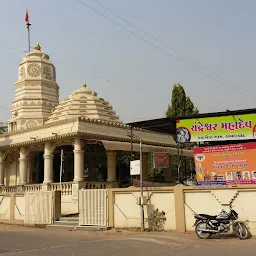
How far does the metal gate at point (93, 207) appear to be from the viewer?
548 inches

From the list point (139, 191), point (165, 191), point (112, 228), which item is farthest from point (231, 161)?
point (112, 228)

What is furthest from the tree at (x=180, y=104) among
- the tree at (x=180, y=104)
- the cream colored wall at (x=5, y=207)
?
the cream colored wall at (x=5, y=207)

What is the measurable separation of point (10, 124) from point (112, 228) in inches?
Answer: 853

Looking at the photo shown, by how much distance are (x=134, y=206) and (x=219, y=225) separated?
11.9ft

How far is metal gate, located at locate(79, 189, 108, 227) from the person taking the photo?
45.7 ft

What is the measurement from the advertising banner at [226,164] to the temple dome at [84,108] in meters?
12.3

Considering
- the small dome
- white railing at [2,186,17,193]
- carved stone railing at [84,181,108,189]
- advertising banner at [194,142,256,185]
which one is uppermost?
the small dome

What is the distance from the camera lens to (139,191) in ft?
43.9

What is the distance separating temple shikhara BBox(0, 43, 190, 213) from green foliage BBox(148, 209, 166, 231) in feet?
23.9

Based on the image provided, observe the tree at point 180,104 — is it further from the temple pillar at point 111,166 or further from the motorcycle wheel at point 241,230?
the motorcycle wheel at point 241,230

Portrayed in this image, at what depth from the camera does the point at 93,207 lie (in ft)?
46.6

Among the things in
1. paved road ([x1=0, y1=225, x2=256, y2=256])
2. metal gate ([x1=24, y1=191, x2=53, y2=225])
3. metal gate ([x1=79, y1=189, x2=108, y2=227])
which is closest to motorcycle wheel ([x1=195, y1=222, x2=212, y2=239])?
Answer: paved road ([x1=0, y1=225, x2=256, y2=256])

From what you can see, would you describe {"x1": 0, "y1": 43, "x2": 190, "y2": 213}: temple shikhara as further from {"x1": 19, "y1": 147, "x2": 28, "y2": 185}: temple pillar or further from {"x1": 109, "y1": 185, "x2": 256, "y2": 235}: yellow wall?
{"x1": 109, "y1": 185, "x2": 256, "y2": 235}: yellow wall

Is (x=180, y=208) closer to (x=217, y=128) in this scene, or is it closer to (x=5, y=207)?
(x=217, y=128)
